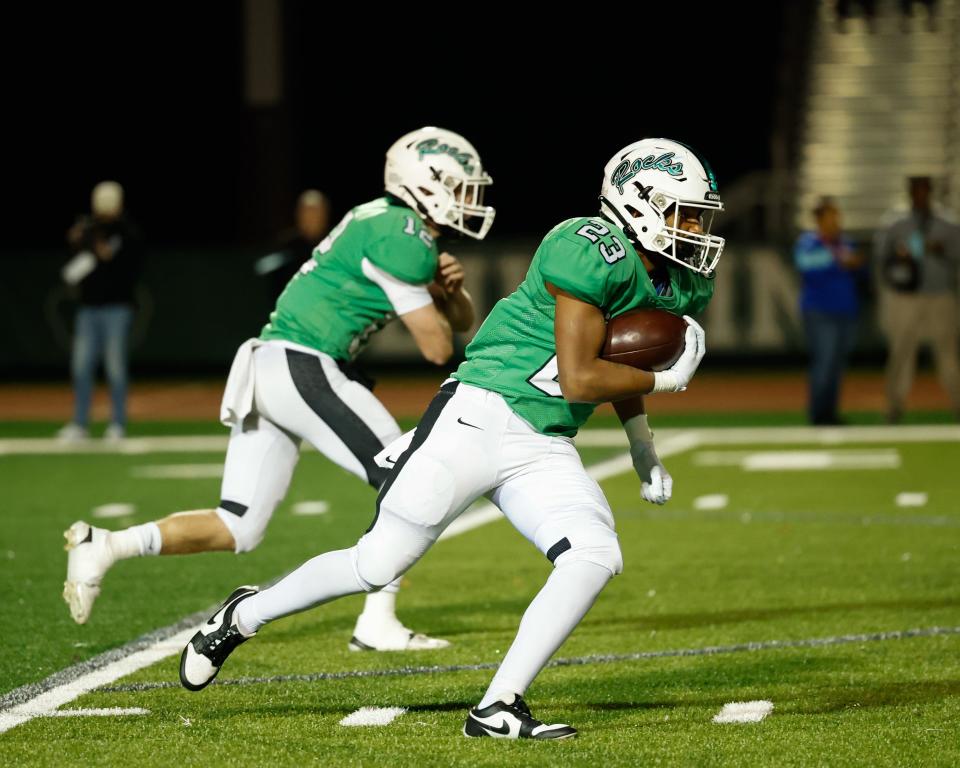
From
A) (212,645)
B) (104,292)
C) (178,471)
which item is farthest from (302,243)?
(212,645)

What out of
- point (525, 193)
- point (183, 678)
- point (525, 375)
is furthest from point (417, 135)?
point (525, 193)

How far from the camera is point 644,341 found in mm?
4906

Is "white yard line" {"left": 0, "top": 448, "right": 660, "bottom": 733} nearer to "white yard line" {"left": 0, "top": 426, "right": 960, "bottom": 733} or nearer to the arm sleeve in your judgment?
the arm sleeve

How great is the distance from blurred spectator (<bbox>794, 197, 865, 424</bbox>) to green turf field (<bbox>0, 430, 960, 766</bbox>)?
122 inches

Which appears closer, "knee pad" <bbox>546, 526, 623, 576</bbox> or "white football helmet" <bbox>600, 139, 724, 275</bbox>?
"knee pad" <bbox>546, 526, 623, 576</bbox>

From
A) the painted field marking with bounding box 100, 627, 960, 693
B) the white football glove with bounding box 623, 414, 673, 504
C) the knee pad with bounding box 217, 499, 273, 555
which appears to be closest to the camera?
the white football glove with bounding box 623, 414, 673, 504

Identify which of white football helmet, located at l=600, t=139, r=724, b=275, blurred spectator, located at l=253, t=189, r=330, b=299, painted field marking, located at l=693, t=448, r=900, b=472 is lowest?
painted field marking, located at l=693, t=448, r=900, b=472

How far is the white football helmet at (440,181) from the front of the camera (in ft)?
20.6

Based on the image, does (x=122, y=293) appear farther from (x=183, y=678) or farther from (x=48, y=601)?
(x=183, y=678)

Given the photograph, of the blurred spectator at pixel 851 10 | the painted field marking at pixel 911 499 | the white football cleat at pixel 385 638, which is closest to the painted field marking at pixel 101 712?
the white football cleat at pixel 385 638

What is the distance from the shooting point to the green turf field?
15.8 ft

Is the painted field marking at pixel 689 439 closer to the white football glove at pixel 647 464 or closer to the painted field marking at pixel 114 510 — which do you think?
the painted field marking at pixel 114 510

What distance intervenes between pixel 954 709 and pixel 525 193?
2251 cm

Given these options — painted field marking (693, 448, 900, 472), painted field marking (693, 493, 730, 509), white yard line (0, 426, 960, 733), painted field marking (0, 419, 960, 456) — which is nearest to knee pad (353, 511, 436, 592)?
painted field marking (693, 493, 730, 509)
